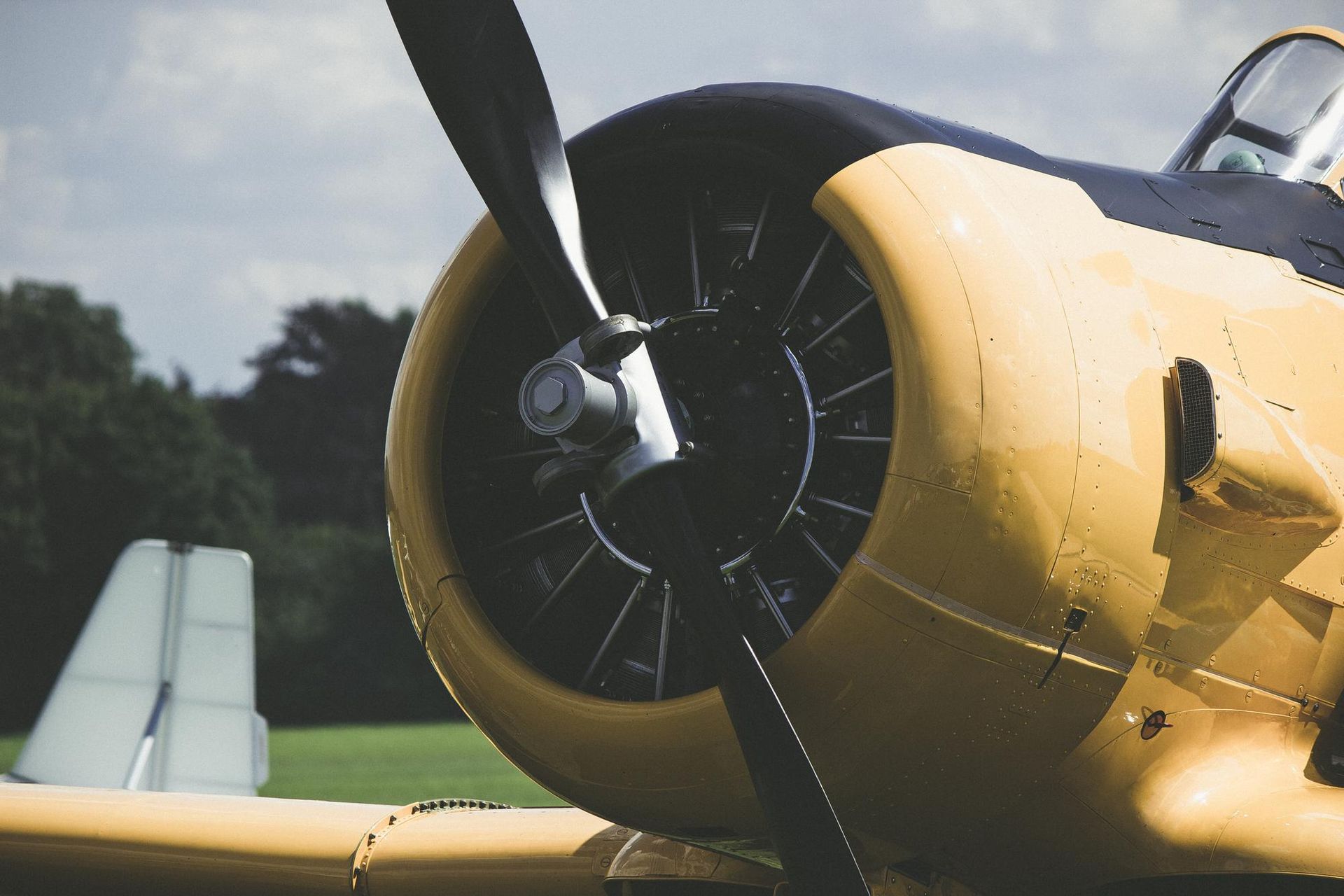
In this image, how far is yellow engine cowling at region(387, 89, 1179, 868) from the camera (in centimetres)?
296

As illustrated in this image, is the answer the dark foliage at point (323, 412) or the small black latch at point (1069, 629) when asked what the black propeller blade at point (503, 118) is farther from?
the dark foliage at point (323, 412)

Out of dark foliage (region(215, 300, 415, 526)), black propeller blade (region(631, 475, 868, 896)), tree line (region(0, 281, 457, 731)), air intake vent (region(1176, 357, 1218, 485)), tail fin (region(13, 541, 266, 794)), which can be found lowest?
black propeller blade (region(631, 475, 868, 896))

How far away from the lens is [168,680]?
24.9ft

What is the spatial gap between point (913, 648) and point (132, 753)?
557 centimetres

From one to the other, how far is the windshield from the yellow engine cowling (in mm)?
1287

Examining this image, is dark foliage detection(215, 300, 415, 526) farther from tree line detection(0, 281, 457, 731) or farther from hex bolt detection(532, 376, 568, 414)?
hex bolt detection(532, 376, 568, 414)

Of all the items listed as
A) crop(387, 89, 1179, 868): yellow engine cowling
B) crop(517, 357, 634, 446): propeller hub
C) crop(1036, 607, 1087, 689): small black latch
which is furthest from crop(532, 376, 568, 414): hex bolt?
crop(1036, 607, 1087, 689): small black latch

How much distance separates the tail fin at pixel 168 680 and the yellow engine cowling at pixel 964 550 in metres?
4.71

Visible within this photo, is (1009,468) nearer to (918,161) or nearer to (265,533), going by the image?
(918,161)

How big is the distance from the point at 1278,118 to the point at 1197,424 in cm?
190

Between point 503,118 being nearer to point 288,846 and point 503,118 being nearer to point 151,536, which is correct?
point 288,846

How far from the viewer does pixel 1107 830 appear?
3.26 metres

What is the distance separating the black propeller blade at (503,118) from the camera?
328 centimetres

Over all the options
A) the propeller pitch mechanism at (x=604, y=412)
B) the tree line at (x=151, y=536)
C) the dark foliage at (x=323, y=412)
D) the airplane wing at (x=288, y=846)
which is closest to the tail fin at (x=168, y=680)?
the airplane wing at (x=288, y=846)
